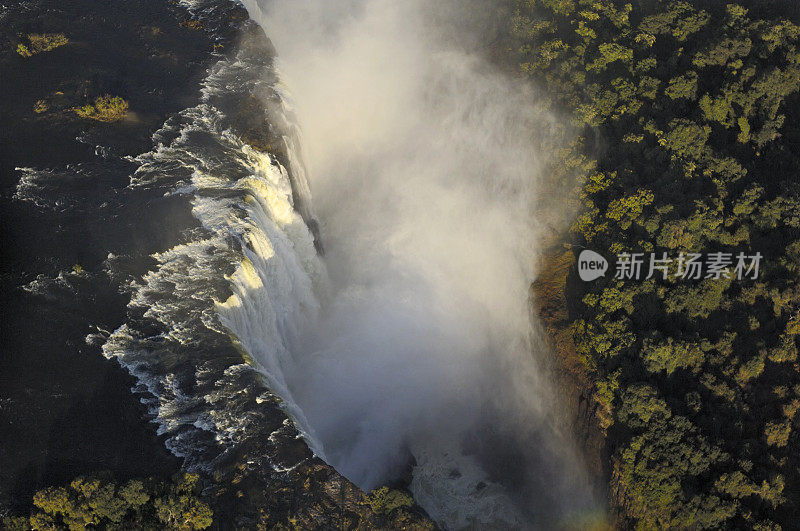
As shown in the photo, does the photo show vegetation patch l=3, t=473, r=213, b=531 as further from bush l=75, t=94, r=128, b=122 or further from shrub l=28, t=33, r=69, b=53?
shrub l=28, t=33, r=69, b=53

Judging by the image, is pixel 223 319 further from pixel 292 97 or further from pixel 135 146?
pixel 292 97

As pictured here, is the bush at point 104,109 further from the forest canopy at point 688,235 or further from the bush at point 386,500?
the bush at point 386,500

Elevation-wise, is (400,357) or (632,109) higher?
(632,109)

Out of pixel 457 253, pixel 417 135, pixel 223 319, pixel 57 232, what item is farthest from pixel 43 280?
pixel 417 135
